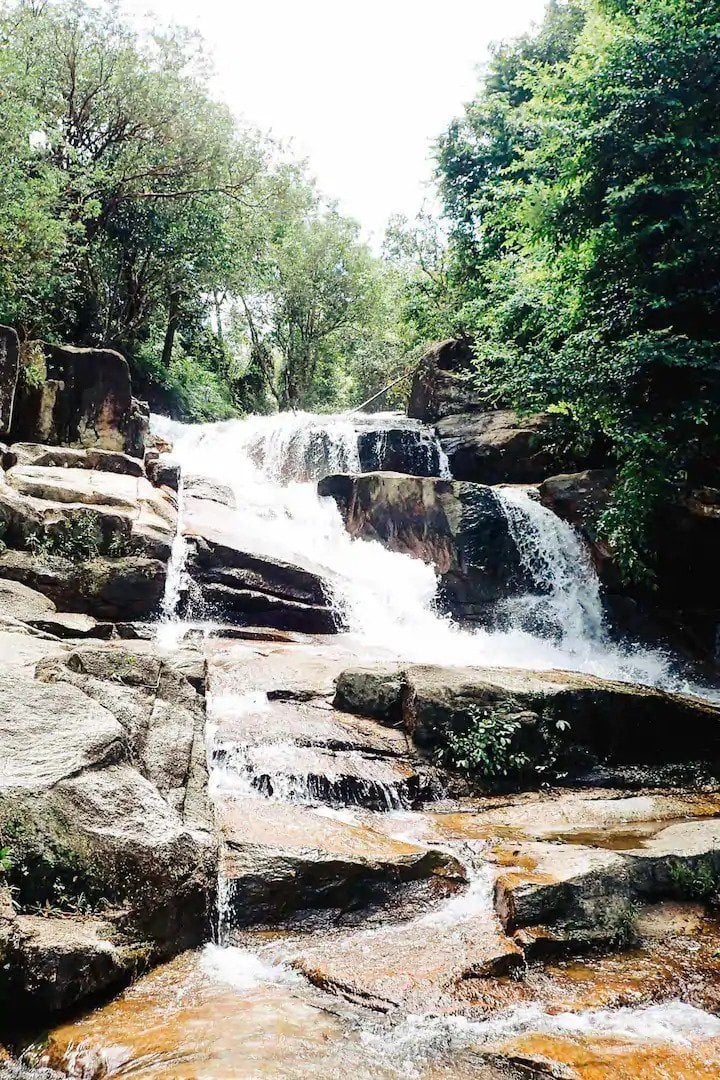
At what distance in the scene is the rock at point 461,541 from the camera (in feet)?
47.9

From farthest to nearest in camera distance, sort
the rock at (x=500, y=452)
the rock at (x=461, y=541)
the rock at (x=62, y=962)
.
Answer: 1. the rock at (x=500, y=452)
2. the rock at (x=461, y=541)
3. the rock at (x=62, y=962)

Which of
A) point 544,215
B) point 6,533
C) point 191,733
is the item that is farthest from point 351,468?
point 191,733

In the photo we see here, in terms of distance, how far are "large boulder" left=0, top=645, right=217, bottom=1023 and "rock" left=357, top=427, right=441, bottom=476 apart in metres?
13.7

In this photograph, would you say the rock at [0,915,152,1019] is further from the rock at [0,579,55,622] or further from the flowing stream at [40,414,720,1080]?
the rock at [0,579,55,622]

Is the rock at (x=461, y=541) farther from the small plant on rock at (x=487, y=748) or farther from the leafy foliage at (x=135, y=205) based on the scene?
the leafy foliage at (x=135, y=205)

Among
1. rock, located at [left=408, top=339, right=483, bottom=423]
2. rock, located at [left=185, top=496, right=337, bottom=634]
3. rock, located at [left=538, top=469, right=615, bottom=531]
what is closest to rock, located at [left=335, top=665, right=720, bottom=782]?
rock, located at [left=185, top=496, right=337, bottom=634]

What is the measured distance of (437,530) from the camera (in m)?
15.0

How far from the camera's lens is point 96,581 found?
1052 cm

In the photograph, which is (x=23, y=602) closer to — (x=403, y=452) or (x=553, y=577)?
(x=553, y=577)

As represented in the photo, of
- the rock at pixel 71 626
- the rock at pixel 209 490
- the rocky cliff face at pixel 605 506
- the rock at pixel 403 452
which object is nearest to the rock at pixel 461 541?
the rocky cliff face at pixel 605 506

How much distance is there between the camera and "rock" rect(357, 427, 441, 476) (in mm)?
18016

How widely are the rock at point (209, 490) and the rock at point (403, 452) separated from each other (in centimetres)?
422

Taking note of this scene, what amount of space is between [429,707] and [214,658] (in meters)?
3.27

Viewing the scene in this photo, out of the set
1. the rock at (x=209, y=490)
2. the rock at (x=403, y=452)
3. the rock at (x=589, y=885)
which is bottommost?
the rock at (x=589, y=885)
